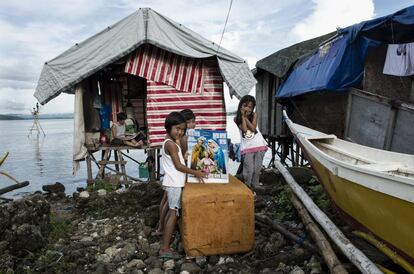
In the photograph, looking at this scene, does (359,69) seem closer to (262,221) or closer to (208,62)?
(208,62)

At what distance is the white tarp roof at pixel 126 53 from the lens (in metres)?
6.48

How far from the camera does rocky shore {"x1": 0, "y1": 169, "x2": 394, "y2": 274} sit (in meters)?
3.44

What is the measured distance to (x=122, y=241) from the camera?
14.1 feet

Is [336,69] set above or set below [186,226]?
above

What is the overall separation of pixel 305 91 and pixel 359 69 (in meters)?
1.67

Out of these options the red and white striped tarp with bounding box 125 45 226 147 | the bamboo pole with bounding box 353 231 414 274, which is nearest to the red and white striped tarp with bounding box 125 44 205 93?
the red and white striped tarp with bounding box 125 45 226 147

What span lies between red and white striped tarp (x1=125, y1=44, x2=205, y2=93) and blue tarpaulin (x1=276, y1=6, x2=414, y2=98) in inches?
108

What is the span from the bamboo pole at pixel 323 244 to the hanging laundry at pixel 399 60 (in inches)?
136

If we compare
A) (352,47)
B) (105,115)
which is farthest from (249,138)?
(105,115)

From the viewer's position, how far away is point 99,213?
5598 mm

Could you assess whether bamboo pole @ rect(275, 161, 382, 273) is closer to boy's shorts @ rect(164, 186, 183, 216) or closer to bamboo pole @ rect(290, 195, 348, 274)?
bamboo pole @ rect(290, 195, 348, 274)

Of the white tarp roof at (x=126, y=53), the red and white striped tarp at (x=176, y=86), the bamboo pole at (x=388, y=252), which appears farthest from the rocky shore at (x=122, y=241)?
the white tarp roof at (x=126, y=53)

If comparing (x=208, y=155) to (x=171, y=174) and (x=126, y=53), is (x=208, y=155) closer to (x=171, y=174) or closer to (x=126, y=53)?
(x=171, y=174)

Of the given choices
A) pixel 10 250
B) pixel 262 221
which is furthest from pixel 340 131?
pixel 10 250
